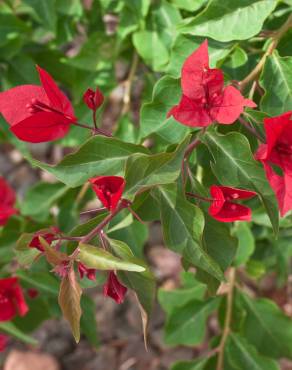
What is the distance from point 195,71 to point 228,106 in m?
0.06

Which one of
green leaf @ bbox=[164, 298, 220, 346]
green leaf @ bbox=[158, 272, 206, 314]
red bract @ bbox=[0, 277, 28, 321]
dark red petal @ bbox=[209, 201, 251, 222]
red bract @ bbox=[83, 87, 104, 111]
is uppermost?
red bract @ bbox=[83, 87, 104, 111]

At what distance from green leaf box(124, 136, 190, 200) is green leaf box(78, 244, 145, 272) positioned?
0.09 metres

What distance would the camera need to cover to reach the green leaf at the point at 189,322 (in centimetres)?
136

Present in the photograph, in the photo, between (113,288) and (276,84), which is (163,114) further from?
(113,288)

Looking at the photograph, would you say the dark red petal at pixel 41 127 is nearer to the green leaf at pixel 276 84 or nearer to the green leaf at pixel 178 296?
the green leaf at pixel 276 84

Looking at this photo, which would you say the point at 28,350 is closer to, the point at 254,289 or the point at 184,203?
the point at 254,289

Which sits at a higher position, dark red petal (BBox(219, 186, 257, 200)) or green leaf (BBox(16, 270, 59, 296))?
dark red petal (BBox(219, 186, 257, 200))

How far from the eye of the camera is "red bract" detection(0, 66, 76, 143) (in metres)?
0.73

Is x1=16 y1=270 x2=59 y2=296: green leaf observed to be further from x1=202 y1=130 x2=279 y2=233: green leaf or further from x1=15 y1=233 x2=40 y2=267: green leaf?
x1=202 y1=130 x2=279 y2=233: green leaf

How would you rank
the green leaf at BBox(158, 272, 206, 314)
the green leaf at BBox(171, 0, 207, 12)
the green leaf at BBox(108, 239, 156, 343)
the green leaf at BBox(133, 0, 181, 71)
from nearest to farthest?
the green leaf at BBox(108, 239, 156, 343), the green leaf at BBox(171, 0, 207, 12), the green leaf at BBox(133, 0, 181, 71), the green leaf at BBox(158, 272, 206, 314)

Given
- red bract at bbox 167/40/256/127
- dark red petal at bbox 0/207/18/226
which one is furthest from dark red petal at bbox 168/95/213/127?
dark red petal at bbox 0/207/18/226

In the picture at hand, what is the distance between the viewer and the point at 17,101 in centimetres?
74

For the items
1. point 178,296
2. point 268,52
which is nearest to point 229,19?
point 268,52

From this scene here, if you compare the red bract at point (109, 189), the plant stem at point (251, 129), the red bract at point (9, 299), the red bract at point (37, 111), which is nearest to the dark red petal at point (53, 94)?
the red bract at point (37, 111)
